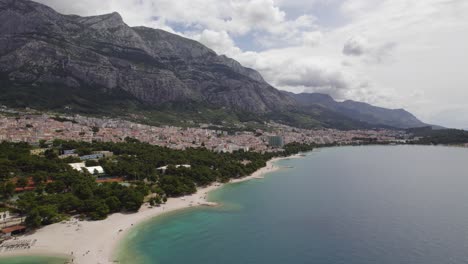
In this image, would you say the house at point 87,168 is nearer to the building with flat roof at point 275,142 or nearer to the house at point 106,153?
the house at point 106,153

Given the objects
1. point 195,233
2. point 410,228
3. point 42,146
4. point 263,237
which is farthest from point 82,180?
point 410,228

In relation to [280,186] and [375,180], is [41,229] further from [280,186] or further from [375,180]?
[375,180]

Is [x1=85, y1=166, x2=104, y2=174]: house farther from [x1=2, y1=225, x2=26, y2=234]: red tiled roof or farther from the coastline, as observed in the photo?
[x1=2, y1=225, x2=26, y2=234]: red tiled roof

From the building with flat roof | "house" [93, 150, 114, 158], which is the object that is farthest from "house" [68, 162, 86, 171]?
the building with flat roof

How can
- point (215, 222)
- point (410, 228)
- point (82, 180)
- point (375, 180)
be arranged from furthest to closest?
point (375, 180), point (82, 180), point (215, 222), point (410, 228)

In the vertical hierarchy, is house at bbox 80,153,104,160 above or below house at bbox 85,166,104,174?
above
